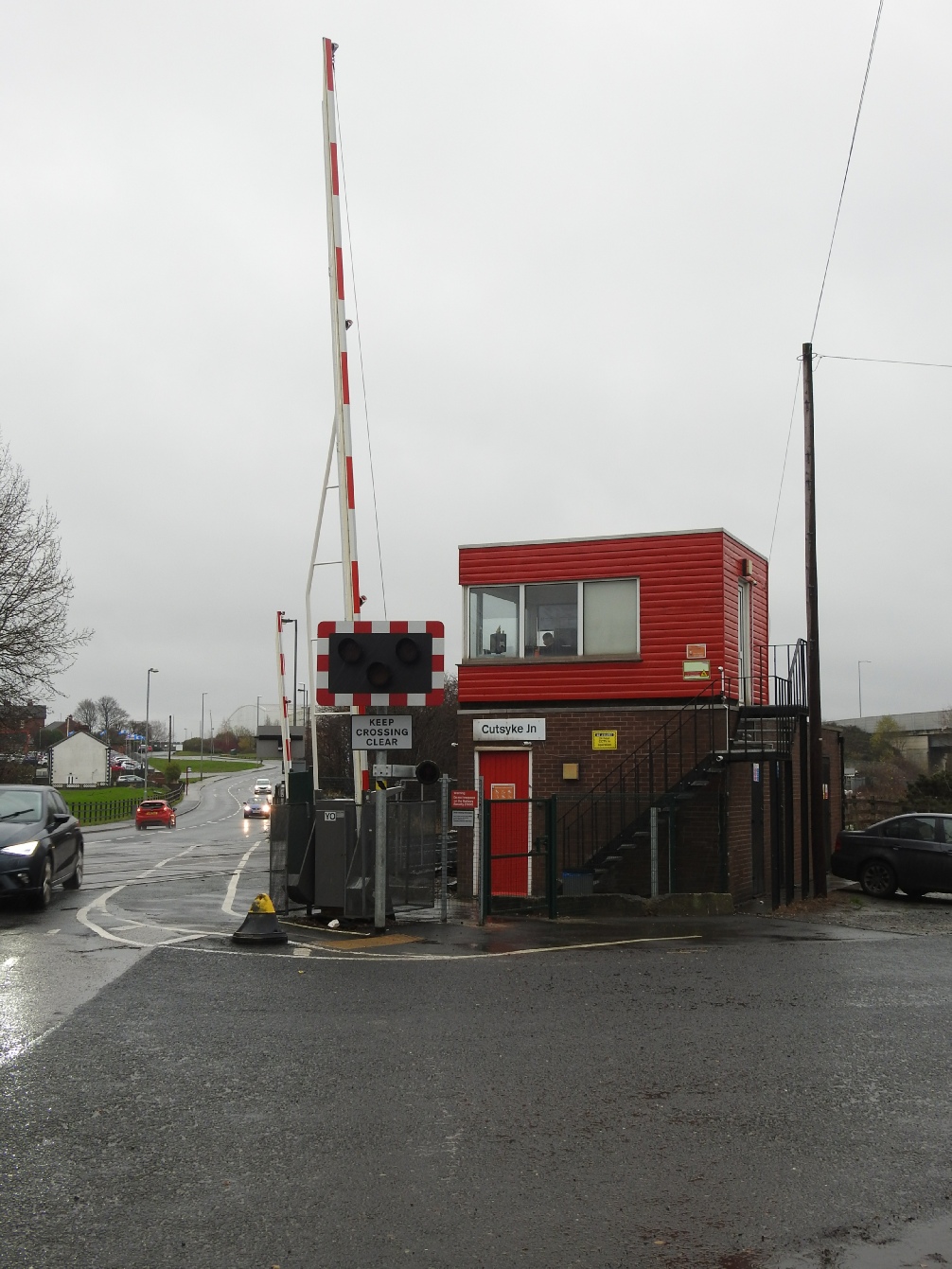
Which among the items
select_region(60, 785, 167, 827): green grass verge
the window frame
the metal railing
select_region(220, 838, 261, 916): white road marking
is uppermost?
the window frame

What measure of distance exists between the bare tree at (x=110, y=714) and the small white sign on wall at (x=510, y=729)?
504 feet

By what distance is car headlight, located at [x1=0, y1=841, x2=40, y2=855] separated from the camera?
14.7 meters

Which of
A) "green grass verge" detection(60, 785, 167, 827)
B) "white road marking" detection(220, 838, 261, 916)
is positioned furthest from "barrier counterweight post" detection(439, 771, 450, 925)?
"green grass verge" detection(60, 785, 167, 827)

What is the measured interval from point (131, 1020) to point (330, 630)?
588cm

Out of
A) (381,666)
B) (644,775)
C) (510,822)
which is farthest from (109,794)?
(381,666)

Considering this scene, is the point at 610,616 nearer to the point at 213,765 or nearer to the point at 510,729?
the point at 510,729

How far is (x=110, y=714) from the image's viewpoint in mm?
175625

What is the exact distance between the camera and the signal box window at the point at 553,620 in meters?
21.1

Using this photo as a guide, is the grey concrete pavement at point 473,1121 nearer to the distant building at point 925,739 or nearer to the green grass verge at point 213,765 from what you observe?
the distant building at point 925,739

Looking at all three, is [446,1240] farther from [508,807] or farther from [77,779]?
[77,779]

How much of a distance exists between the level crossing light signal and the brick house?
6.63 m

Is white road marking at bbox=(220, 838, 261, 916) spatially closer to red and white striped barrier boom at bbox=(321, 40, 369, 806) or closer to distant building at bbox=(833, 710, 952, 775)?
red and white striped barrier boom at bbox=(321, 40, 369, 806)

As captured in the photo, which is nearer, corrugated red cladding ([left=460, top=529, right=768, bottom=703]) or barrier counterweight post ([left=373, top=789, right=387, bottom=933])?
barrier counterweight post ([left=373, top=789, right=387, bottom=933])

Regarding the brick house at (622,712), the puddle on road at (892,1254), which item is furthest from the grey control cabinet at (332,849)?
the puddle on road at (892,1254)
